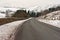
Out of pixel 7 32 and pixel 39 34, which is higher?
pixel 39 34

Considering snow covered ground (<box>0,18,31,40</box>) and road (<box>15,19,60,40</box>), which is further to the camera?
snow covered ground (<box>0,18,31,40</box>)

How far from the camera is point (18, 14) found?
194 meters

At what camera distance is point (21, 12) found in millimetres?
196250

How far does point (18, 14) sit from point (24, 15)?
250 inches

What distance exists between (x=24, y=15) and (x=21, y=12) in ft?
19.8

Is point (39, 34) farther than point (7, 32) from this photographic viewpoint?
No

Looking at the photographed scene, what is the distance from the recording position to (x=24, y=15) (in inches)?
7559

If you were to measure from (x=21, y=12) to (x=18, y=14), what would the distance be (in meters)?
3.99

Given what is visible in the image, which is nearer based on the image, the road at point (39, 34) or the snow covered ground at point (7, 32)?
the road at point (39, 34)
